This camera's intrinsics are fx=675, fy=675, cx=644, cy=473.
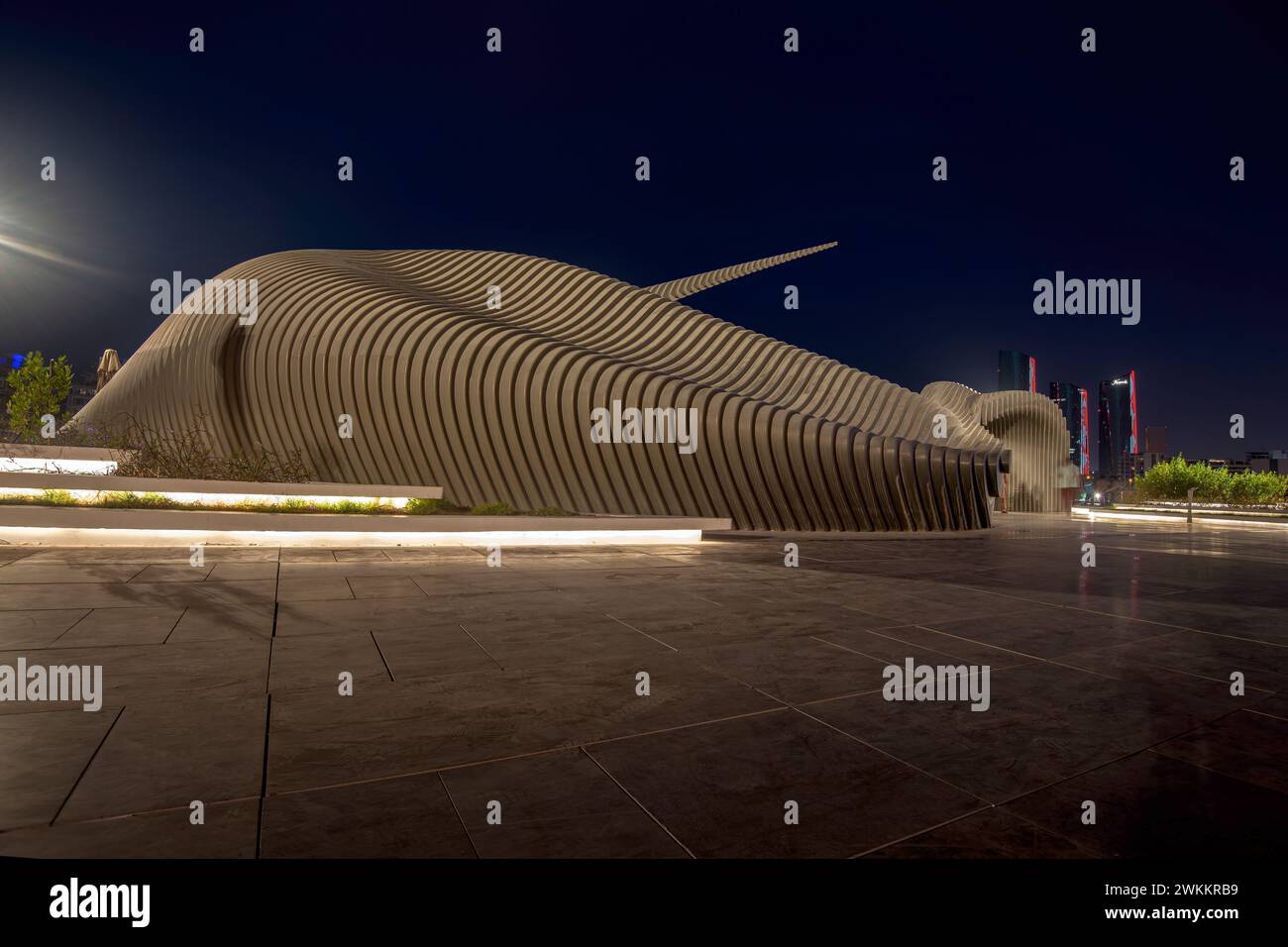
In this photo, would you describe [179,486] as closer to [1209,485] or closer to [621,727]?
[621,727]

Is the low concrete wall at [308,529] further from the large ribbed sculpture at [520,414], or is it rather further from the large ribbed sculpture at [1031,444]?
the large ribbed sculpture at [1031,444]

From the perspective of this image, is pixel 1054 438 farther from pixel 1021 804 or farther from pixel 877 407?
pixel 1021 804

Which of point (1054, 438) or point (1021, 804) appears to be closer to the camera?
point (1021, 804)

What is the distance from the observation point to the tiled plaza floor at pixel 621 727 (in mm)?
2436

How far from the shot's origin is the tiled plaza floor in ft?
7.99

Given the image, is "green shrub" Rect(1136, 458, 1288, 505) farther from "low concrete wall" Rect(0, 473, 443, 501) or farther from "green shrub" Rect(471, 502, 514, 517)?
"low concrete wall" Rect(0, 473, 443, 501)

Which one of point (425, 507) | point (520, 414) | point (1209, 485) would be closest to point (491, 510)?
point (425, 507)

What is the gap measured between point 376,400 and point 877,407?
52.9 ft

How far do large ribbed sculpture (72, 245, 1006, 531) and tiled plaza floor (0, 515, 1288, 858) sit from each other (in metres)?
10.1

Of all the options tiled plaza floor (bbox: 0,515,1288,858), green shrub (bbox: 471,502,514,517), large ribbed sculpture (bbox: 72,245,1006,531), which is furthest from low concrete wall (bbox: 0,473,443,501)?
tiled plaza floor (bbox: 0,515,1288,858)

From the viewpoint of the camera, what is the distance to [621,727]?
3488 mm

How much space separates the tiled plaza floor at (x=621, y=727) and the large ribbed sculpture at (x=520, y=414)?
10104 mm
